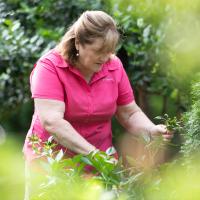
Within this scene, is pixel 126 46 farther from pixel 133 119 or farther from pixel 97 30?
pixel 97 30

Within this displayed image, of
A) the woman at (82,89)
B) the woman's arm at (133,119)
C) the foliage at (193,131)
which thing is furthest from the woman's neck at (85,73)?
the foliage at (193,131)

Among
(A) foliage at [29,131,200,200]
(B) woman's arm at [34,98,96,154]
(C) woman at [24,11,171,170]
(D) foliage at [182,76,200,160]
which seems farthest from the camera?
(C) woman at [24,11,171,170]

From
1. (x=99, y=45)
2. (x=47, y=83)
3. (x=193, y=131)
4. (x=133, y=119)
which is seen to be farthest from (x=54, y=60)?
(x=193, y=131)

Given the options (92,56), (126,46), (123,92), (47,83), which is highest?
(92,56)

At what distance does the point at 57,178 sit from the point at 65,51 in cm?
170

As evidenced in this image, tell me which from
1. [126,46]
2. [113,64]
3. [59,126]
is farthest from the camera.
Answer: [126,46]

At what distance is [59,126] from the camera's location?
3131 mm

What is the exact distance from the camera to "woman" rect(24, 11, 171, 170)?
10.5 feet

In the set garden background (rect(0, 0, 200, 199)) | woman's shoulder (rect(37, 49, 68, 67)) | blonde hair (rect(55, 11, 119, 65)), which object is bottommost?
garden background (rect(0, 0, 200, 199))

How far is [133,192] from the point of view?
1857mm

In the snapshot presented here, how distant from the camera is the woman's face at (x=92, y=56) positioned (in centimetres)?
321

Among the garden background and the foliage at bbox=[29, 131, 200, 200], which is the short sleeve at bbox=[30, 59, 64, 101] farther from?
the foliage at bbox=[29, 131, 200, 200]

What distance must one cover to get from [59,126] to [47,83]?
265 millimetres

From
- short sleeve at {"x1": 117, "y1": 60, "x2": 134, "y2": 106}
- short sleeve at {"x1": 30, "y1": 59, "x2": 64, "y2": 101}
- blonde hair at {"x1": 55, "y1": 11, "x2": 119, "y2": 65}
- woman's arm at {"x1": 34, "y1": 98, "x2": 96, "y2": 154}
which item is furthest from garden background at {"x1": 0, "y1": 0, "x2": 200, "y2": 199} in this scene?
woman's arm at {"x1": 34, "y1": 98, "x2": 96, "y2": 154}
